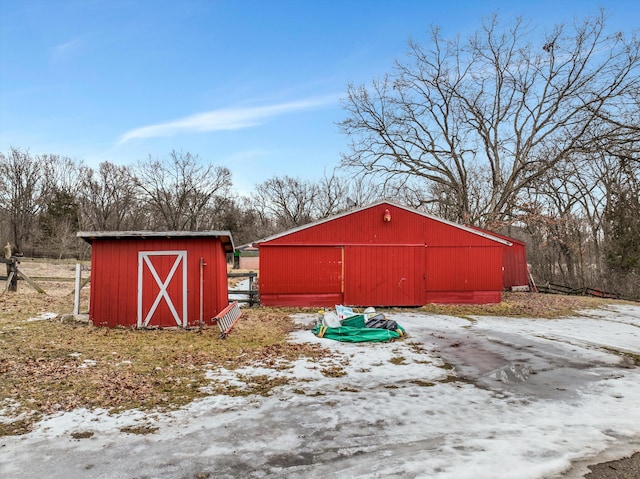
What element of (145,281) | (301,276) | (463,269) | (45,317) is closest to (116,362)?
(145,281)

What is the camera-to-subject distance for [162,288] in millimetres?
10156

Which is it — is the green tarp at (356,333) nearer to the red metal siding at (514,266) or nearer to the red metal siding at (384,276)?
the red metal siding at (384,276)

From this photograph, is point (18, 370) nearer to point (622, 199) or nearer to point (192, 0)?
point (192, 0)

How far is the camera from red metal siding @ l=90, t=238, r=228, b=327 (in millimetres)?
10094

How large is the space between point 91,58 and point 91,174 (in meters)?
40.5

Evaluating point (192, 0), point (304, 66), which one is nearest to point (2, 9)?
point (192, 0)

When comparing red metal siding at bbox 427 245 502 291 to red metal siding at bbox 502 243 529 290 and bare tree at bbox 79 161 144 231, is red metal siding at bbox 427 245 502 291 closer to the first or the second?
red metal siding at bbox 502 243 529 290

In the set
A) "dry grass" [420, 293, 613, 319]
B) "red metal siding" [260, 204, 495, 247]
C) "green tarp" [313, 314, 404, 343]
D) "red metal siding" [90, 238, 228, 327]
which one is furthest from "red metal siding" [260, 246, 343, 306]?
"green tarp" [313, 314, 404, 343]

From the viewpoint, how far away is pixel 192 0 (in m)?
11.6

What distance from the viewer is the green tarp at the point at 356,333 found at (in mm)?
9039

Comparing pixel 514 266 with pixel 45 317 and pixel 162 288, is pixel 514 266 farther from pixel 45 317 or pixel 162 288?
pixel 45 317

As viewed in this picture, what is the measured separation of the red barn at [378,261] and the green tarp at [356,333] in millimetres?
5626

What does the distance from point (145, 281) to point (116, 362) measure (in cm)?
365

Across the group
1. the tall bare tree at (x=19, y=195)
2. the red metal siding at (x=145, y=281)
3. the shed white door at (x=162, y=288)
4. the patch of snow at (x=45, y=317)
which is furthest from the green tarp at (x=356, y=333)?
the tall bare tree at (x=19, y=195)
